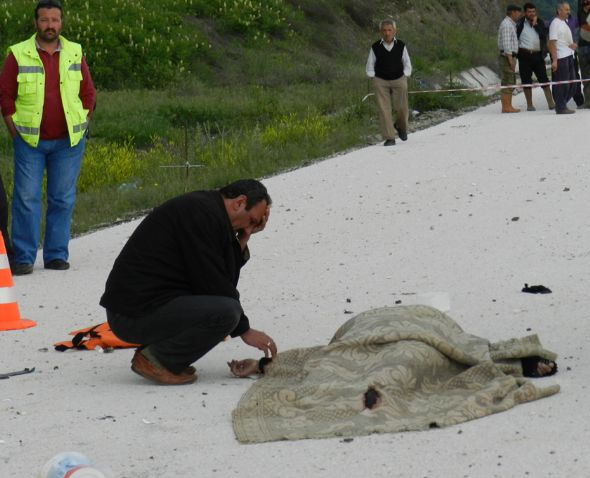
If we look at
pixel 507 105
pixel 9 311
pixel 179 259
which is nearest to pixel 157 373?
pixel 179 259

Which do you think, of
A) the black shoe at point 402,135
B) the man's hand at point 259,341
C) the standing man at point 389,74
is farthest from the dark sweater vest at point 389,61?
the man's hand at point 259,341

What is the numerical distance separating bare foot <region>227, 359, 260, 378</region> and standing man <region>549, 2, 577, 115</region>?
15080 millimetres

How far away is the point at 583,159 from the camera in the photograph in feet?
53.0

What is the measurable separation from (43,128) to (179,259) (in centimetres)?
414

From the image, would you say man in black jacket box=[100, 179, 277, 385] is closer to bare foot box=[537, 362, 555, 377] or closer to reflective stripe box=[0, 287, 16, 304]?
bare foot box=[537, 362, 555, 377]

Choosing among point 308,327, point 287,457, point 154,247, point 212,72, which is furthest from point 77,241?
point 212,72

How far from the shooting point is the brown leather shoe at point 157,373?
25.4 feet

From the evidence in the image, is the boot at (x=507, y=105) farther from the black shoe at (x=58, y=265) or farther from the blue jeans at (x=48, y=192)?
the black shoe at (x=58, y=265)

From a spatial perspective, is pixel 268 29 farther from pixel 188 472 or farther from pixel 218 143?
pixel 188 472

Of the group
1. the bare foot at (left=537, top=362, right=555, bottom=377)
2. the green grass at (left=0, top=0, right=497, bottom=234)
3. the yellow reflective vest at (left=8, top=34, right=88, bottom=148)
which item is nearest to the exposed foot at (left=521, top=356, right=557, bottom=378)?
the bare foot at (left=537, top=362, right=555, bottom=377)

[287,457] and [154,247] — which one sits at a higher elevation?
[154,247]

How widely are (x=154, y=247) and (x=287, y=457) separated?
5.95 ft

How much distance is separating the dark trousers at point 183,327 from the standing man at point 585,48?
15.8m

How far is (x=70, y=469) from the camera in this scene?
538 cm
